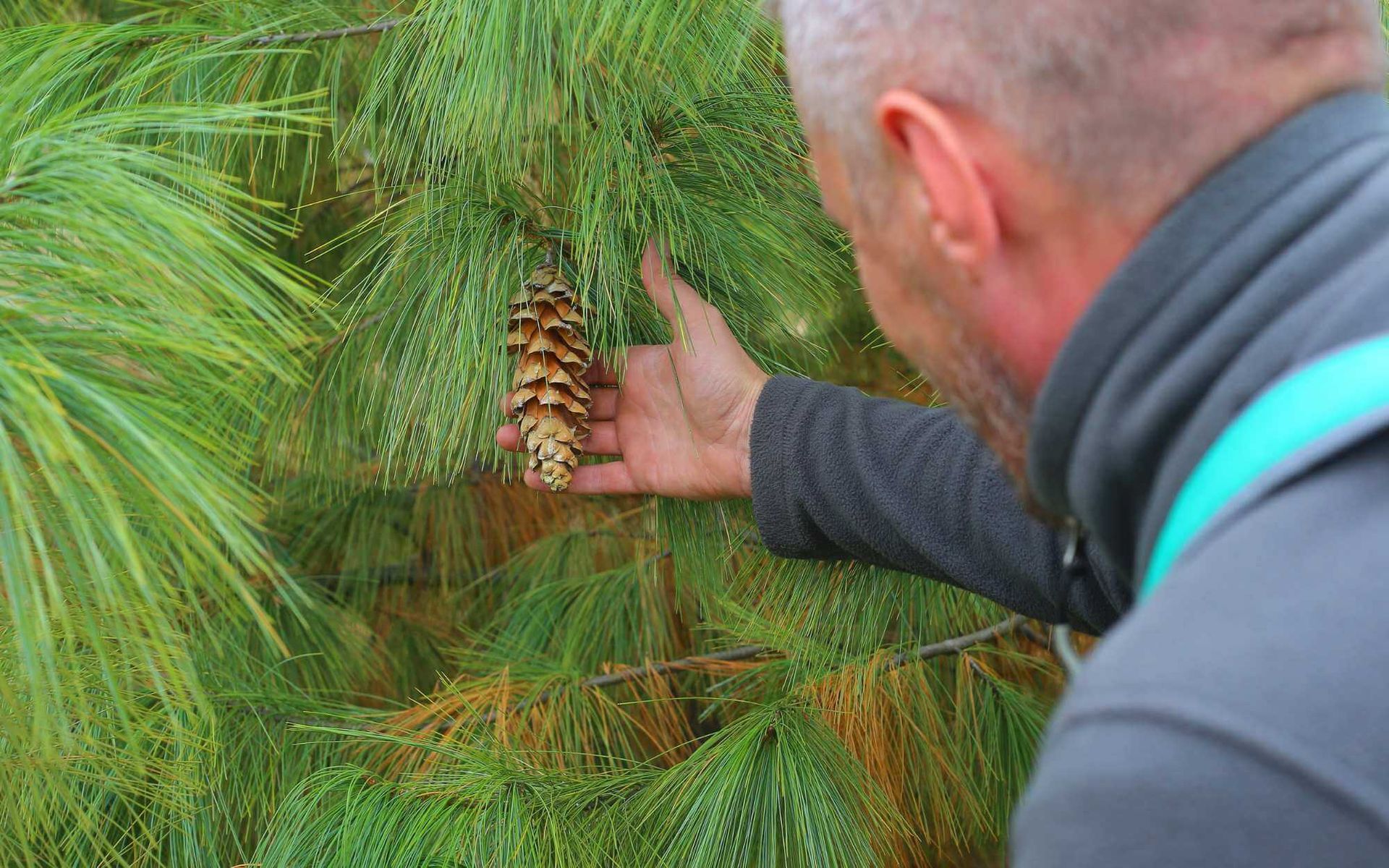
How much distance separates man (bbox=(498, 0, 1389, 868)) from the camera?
236mm

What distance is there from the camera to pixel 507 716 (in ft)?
2.57

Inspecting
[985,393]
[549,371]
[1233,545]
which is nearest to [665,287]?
[549,371]

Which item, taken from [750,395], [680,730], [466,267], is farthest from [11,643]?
[680,730]

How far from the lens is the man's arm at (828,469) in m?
0.61

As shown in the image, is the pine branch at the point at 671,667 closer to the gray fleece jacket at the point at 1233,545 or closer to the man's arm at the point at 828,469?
the man's arm at the point at 828,469

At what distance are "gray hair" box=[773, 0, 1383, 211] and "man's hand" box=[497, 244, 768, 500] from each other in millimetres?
320

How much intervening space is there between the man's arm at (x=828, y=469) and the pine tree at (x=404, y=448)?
0.03 meters

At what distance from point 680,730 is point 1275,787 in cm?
67

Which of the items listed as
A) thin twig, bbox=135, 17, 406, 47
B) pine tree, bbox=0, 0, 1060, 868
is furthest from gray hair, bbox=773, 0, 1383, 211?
thin twig, bbox=135, 17, 406, 47

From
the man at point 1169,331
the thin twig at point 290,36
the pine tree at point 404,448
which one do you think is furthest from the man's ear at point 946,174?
the thin twig at point 290,36

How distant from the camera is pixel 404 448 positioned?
2.87ft

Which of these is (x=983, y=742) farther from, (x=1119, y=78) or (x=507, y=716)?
(x=1119, y=78)

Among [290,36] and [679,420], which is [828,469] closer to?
[679,420]

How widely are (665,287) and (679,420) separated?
114 mm
